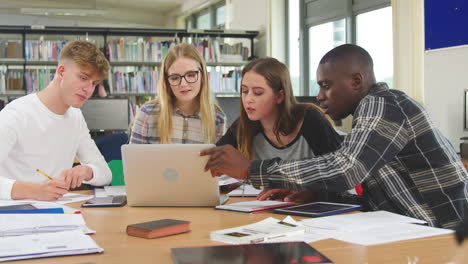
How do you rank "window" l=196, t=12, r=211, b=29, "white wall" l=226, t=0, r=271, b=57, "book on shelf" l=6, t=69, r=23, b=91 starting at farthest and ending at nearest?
"window" l=196, t=12, r=211, b=29 → "white wall" l=226, t=0, r=271, b=57 → "book on shelf" l=6, t=69, r=23, b=91

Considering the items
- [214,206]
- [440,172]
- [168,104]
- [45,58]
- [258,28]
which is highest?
[258,28]

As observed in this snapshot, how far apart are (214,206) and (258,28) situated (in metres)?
6.84

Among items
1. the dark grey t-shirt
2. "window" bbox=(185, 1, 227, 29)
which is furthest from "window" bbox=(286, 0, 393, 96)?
the dark grey t-shirt

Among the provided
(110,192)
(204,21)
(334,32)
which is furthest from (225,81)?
(110,192)

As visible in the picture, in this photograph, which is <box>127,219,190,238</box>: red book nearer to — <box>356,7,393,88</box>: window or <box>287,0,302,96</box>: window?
<box>356,7,393,88</box>: window

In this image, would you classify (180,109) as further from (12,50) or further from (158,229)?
(12,50)

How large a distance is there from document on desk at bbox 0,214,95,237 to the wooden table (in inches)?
2.3

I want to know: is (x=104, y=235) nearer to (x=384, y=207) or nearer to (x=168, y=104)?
(x=384, y=207)

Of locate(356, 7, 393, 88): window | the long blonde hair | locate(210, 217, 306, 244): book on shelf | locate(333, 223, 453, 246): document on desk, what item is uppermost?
locate(356, 7, 393, 88): window

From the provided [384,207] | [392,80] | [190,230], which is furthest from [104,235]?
[392,80]

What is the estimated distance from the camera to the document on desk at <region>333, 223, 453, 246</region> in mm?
1179

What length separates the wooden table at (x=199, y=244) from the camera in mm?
1045

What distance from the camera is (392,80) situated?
5.53 metres

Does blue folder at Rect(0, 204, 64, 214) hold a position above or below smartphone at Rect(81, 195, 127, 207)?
above
